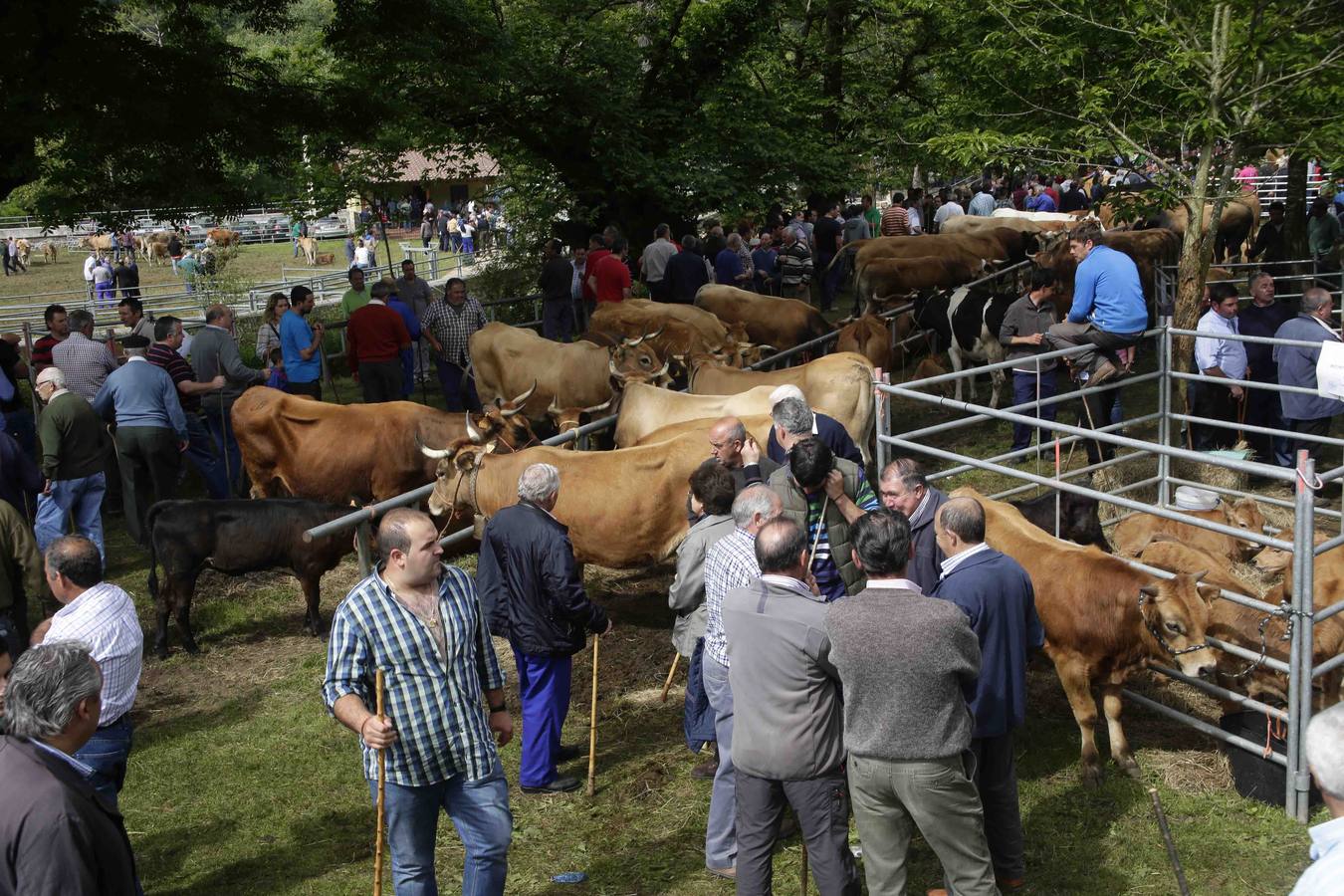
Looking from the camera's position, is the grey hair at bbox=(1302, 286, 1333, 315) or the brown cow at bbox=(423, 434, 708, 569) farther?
the grey hair at bbox=(1302, 286, 1333, 315)

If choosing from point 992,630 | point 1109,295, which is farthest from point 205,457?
point 992,630

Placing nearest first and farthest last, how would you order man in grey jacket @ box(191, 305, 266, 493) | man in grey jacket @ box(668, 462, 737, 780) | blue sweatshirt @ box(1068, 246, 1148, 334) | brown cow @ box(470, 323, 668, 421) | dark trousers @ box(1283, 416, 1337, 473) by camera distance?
man in grey jacket @ box(668, 462, 737, 780) < blue sweatshirt @ box(1068, 246, 1148, 334) < dark trousers @ box(1283, 416, 1337, 473) < man in grey jacket @ box(191, 305, 266, 493) < brown cow @ box(470, 323, 668, 421)

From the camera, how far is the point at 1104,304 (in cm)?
991

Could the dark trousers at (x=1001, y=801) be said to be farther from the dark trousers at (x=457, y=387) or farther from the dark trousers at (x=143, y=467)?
the dark trousers at (x=457, y=387)

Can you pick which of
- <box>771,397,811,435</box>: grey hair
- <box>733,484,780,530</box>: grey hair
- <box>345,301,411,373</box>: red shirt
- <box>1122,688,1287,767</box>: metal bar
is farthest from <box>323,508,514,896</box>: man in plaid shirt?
<box>345,301,411,373</box>: red shirt

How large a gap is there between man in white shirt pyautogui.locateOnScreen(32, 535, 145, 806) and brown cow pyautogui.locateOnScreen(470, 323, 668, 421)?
7502 mm

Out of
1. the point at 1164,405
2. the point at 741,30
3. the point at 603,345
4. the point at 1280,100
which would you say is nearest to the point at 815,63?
the point at 741,30

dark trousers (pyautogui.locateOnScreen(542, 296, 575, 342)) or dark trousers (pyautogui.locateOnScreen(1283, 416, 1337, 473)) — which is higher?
dark trousers (pyautogui.locateOnScreen(542, 296, 575, 342))

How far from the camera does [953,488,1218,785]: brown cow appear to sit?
19.6 feet

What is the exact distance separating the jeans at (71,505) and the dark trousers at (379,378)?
3988 mm

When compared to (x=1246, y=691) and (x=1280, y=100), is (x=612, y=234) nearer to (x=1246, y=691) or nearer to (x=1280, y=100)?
(x=1280, y=100)

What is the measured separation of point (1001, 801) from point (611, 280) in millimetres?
11635

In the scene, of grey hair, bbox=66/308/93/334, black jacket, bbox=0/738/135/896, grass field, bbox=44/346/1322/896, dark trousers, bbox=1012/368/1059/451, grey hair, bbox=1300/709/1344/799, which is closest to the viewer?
grey hair, bbox=1300/709/1344/799

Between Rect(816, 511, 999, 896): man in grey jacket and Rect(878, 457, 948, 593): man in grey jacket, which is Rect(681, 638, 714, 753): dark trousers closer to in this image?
Rect(878, 457, 948, 593): man in grey jacket
